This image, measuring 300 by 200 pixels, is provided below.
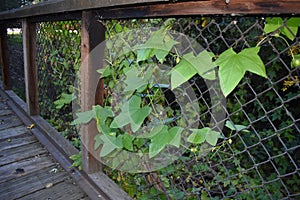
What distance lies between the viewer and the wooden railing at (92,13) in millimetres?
652

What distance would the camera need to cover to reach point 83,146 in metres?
1.45

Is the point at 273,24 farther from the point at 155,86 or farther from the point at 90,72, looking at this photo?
the point at 90,72

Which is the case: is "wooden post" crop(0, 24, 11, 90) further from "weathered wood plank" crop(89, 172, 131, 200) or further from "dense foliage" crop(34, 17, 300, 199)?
"weathered wood plank" crop(89, 172, 131, 200)

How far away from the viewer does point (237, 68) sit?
675 millimetres

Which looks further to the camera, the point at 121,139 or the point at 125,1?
the point at 121,139

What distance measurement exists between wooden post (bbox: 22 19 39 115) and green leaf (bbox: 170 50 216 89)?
70.1 inches

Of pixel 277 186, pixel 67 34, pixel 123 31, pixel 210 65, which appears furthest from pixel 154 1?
pixel 277 186

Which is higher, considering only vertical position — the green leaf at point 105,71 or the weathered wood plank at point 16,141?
the green leaf at point 105,71

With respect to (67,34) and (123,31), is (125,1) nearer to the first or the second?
(123,31)

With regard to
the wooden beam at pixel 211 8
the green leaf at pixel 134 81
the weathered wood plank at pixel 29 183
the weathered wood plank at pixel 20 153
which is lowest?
the weathered wood plank at pixel 29 183

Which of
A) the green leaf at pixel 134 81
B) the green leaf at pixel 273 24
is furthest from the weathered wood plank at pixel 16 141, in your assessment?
the green leaf at pixel 273 24

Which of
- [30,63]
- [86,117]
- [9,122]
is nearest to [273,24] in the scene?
[86,117]

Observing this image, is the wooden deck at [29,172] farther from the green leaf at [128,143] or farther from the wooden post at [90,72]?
the green leaf at [128,143]

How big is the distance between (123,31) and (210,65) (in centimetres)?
66
